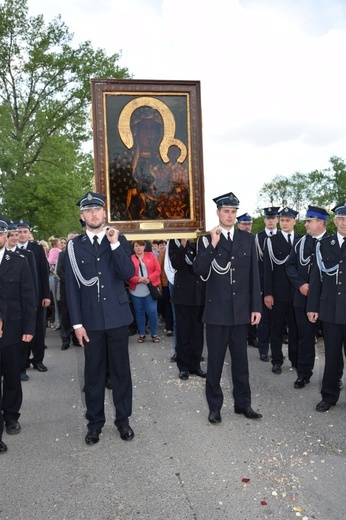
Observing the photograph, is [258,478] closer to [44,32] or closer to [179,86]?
[179,86]

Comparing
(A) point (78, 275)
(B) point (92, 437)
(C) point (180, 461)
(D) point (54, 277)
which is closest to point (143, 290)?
(D) point (54, 277)

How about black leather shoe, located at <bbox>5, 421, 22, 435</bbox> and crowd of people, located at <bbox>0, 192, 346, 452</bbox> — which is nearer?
crowd of people, located at <bbox>0, 192, 346, 452</bbox>

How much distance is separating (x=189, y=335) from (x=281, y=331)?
1.27 m

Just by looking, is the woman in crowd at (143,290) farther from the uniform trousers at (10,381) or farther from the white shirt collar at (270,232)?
the uniform trousers at (10,381)

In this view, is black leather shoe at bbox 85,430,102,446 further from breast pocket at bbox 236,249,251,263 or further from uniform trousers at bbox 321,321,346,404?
uniform trousers at bbox 321,321,346,404

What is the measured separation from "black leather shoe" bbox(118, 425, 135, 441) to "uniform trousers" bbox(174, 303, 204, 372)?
200cm

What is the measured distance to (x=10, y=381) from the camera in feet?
15.6

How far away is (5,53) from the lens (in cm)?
2258

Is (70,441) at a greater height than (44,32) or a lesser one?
lesser

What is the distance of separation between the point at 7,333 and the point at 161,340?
460cm

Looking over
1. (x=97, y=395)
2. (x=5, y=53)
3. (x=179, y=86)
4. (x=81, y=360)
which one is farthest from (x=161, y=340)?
(x=5, y=53)

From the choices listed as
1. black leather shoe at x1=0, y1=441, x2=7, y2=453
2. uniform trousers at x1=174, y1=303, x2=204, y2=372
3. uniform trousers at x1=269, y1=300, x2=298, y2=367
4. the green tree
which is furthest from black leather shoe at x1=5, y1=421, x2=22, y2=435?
the green tree

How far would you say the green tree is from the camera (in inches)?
884

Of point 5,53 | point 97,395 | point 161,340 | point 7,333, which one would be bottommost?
point 161,340
